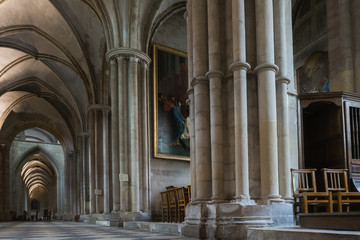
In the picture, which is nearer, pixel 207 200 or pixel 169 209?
pixel 207 200

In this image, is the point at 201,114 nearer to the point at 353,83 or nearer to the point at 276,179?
the point at 276,179

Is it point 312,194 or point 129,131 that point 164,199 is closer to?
point 129,131

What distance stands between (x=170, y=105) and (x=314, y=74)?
5767 millimetres

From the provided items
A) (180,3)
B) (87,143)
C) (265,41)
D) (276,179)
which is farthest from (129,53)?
(87,143)

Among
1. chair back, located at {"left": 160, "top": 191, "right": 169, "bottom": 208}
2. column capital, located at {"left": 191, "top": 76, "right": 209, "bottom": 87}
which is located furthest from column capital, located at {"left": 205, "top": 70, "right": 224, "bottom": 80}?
chair back, located at {"left": 160, "top": 191, "right": 169, "bottom": 208}

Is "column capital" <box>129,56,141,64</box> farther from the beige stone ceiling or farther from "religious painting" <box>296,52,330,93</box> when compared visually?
"religious painting" <box>296,52,330,93</box>

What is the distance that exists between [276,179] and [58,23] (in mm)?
14754

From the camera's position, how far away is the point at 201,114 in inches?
266

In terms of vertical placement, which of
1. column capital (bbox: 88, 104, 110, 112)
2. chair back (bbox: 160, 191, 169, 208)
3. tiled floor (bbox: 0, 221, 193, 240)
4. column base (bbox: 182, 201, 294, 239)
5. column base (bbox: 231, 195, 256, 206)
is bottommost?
tiled floor (bbox: 0, 221, 193, 240)

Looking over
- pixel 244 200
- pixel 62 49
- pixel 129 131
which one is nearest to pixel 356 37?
pixel 244 200

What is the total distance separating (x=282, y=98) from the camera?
21.7 feet

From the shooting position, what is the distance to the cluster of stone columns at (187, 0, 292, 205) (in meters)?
6.09

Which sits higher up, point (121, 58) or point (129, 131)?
point (121, 58)

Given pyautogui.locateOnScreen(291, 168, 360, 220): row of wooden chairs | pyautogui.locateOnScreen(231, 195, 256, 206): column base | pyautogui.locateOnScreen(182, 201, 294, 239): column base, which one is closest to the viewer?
pyautogui.locateOnScreen(182, 201, 294, 239): column base
